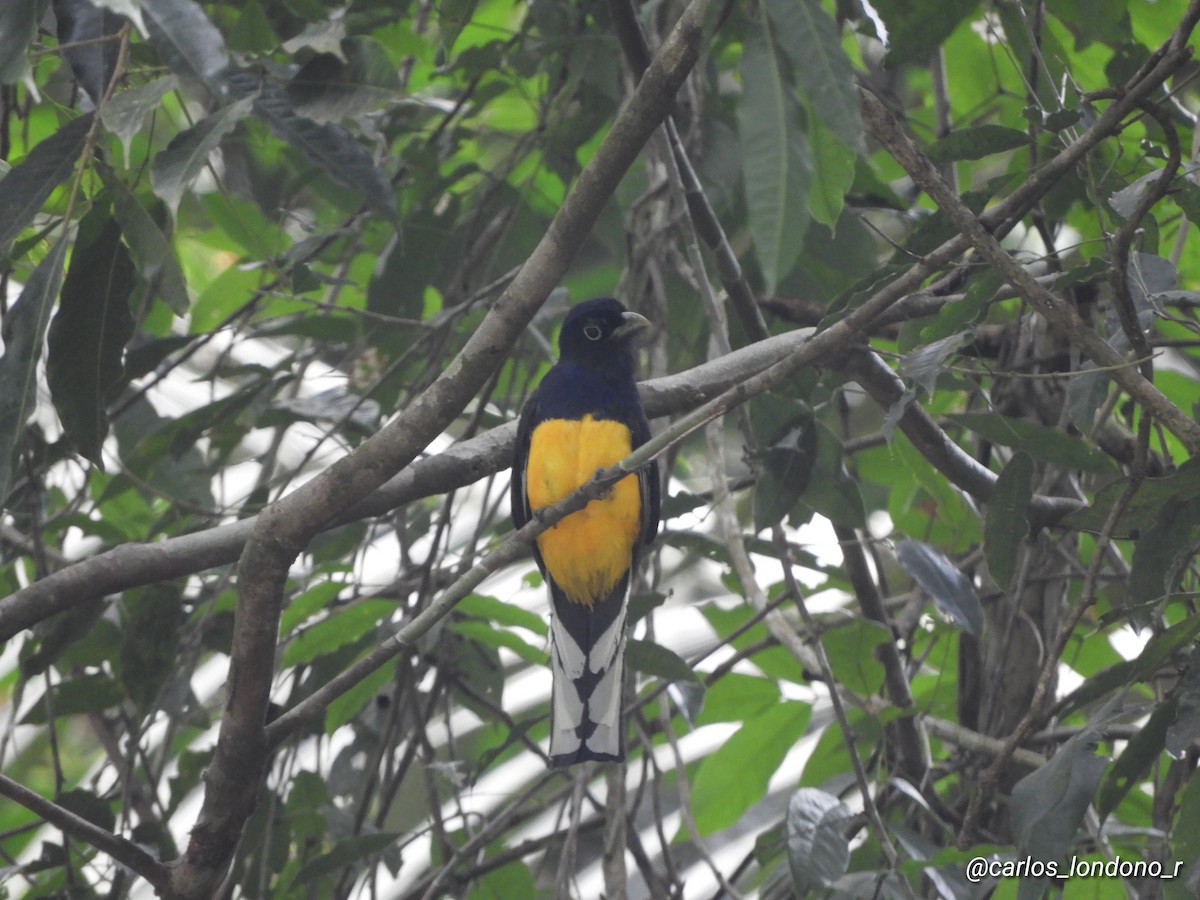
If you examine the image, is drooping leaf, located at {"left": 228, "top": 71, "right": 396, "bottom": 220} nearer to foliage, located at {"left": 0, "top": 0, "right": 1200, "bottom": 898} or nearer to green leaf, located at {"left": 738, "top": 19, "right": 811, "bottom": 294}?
foliage, located at {"left": 0, "top": 0, "right": 1200, "bottom": 898}

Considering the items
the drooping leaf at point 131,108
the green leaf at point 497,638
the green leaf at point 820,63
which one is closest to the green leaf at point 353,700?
the green leaf at point 497,638

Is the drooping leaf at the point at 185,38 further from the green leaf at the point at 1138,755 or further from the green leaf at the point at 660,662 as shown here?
the green leaf at the point at 1138,755

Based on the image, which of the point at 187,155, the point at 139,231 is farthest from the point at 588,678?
the point at 187,155

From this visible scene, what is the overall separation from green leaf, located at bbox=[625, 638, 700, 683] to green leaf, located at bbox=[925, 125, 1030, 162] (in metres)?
1.33

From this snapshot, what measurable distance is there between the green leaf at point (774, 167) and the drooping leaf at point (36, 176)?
1.21 m

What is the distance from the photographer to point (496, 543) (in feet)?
12.1

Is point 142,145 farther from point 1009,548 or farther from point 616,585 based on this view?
point 1009,548

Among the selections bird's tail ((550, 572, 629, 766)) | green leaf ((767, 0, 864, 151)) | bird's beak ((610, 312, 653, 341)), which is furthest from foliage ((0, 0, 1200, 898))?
bird's beak ((610, 312, 653, 341))

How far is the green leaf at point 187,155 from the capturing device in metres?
2.00

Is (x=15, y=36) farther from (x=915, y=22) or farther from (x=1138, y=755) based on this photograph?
(x=1138, y=755)

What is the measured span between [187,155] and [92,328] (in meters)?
0.56

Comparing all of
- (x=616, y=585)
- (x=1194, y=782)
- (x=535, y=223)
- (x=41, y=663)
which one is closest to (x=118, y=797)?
(x=41, y=663)

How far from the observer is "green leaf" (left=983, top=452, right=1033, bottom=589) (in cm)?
259

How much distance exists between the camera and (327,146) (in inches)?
102
